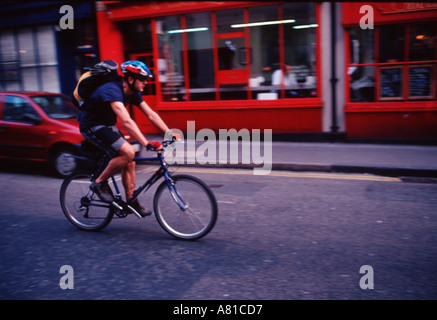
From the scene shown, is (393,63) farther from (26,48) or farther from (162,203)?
(26,48)

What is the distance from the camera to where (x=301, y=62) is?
10.9 m

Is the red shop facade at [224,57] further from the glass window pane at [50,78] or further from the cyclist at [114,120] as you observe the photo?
the cyclist at [114,120]

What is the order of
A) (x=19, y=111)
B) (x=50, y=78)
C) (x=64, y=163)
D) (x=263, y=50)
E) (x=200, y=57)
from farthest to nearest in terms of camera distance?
(x=50, y=78)
(x=200, y=57)
(x=263, y=50)
(x=19, y=111)
(x=64, y=163)

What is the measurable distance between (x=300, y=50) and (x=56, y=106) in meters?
6.29

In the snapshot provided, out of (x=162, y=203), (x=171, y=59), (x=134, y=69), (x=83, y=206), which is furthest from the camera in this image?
(x=171, y=59)

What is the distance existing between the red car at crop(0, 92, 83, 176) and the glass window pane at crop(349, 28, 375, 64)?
22.7ft

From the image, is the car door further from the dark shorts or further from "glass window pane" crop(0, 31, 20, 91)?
"glass window pane" crop(0, 31, 20, 91)

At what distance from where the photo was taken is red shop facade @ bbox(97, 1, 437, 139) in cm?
998

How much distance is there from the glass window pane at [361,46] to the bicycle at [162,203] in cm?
769

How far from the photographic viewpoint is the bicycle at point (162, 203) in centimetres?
430

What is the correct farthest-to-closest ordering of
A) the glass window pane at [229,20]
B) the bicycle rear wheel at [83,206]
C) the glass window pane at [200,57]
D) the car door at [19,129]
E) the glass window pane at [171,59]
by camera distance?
Answer: the glass window pane at [171,59] → the glass window pane at [200,57] → the glass window pane at [229,20] → the car door at [19,129] → the bicycle rear wheel at [83,206]

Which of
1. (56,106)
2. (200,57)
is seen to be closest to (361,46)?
(200,57)

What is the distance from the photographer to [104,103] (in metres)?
4.34

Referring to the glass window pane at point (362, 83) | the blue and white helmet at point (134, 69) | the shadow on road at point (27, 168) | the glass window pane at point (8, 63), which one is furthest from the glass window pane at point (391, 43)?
the glass window pane at point (8, 63)
